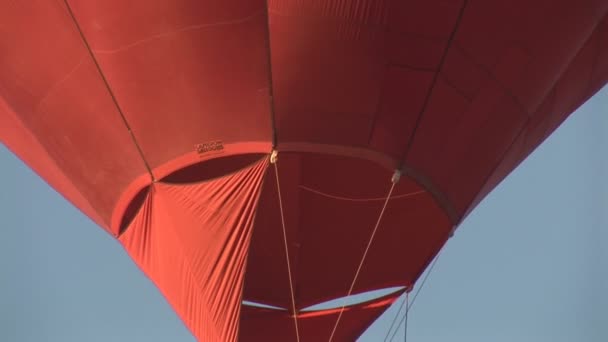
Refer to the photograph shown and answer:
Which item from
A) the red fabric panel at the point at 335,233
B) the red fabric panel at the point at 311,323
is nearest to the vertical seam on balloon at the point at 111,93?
the red fabric panel at the point at 335,233

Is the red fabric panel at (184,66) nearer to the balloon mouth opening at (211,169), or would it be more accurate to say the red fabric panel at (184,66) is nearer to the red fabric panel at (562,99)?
the balloon mouth opening at (211,169)

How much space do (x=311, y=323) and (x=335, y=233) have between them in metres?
1.27

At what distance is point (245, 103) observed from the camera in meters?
12.5

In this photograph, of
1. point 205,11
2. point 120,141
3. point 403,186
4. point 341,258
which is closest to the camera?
point 205,11

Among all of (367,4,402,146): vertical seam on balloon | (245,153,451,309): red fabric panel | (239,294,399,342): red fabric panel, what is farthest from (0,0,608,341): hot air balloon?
(239,294,399,342): red fabric panel

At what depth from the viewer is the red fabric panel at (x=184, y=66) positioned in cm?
1215

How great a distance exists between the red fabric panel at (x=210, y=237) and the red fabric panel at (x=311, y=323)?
6.27 ft

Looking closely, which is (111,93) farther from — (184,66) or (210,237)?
(210,237)

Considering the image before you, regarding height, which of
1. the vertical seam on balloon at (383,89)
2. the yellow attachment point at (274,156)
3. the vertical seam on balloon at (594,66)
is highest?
the vertical seam on balloon at (594,66)

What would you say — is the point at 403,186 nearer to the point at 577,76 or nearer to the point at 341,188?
the point at 341,188

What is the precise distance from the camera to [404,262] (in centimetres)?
1520

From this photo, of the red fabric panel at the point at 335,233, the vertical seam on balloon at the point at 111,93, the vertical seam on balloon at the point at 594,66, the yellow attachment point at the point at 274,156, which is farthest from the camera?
the vertical seam on balloon at the point at 594,66

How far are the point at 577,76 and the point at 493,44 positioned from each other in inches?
92.0

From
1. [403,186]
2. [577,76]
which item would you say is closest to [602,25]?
[577,76]
